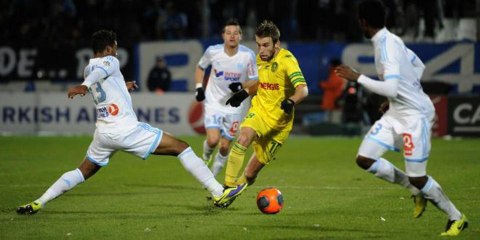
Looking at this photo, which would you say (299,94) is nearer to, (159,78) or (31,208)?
(31,208)

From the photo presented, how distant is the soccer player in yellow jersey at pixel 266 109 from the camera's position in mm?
11633

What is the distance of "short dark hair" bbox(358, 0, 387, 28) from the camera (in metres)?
9.15

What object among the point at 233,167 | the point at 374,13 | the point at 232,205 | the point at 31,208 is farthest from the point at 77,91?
the point at 374,13

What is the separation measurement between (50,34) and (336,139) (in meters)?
9.51

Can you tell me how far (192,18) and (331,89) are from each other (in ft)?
15.8

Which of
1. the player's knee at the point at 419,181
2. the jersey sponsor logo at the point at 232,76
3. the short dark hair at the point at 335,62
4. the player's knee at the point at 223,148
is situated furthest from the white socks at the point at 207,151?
the short dark hair at the point at 335,62

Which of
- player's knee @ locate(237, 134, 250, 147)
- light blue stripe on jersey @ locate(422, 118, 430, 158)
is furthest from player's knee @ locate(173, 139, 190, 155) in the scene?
light blue stripe on jersey @ locate(422, 118, 430, 158)

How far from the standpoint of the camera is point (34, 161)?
1888cm

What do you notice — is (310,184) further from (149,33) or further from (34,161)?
(149,33)

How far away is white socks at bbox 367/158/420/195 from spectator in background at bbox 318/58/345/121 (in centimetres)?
1570

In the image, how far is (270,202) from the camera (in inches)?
418

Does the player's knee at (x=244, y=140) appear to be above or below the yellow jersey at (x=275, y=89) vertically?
below

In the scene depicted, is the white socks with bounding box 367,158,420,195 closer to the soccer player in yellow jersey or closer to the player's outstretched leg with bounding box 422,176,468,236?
the player's outstretched leg with bounding box 422,176,468,236

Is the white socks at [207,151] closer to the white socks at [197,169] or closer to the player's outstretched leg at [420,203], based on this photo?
the white socks at [197,169]
